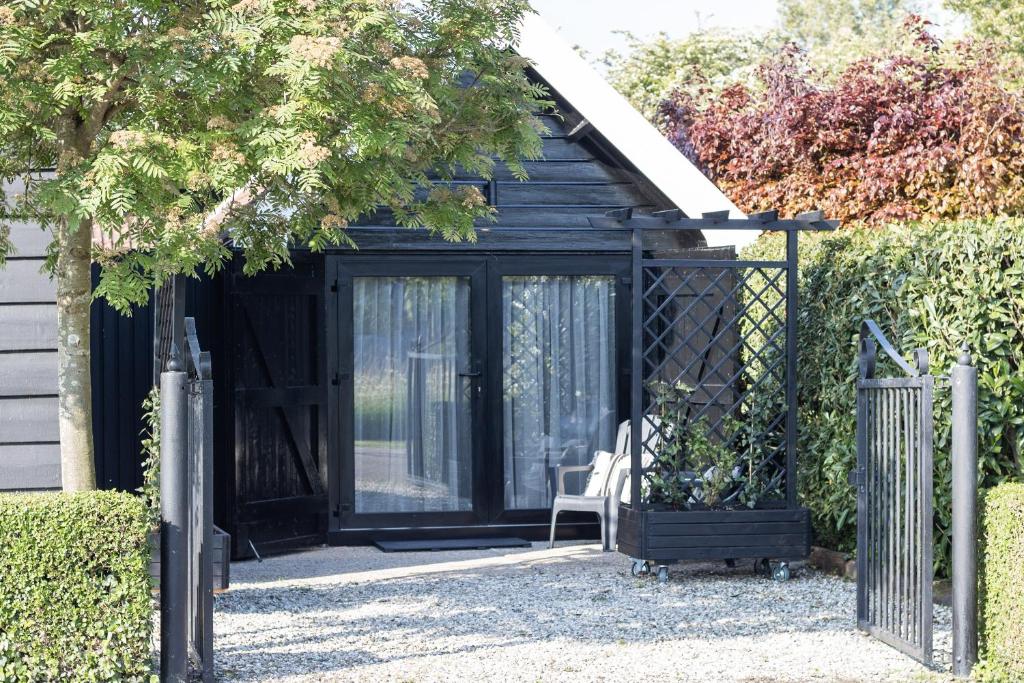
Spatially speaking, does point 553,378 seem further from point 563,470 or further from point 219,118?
point 219,118

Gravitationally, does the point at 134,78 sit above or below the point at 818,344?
above

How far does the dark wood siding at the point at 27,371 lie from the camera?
7496mm

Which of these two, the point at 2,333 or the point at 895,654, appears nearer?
the point at 895,654

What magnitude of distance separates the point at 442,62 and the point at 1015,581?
3.07m

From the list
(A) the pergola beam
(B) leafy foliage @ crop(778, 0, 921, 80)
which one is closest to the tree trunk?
(A) the pergola beam

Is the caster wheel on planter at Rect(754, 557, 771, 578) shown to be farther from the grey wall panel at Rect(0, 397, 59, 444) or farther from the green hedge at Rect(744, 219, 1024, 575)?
the grey wall panel at Rect(0, 397, 59, 444)

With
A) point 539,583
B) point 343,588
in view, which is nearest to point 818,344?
point 539,583

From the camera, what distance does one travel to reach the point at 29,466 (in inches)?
295

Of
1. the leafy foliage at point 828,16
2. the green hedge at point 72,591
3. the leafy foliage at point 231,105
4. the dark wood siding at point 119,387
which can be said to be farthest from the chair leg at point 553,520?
the leafy foliage at point 828,16

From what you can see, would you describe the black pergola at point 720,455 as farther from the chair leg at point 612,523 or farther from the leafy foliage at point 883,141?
the leafy foliage at point 883,141

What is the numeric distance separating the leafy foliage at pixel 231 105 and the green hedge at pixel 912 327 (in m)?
2.61

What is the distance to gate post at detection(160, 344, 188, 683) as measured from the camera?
4.77 metres

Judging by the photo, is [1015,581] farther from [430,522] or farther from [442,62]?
[430,522]

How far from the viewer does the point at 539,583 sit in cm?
782
